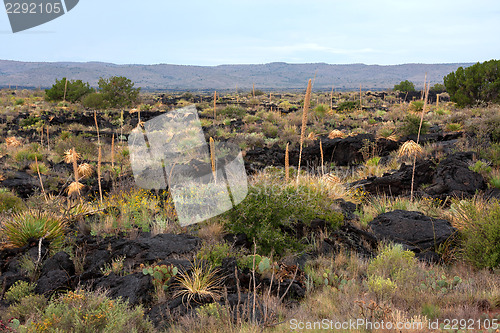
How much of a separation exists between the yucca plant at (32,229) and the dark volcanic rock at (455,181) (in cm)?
877

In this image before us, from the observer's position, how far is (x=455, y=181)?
29.8ft

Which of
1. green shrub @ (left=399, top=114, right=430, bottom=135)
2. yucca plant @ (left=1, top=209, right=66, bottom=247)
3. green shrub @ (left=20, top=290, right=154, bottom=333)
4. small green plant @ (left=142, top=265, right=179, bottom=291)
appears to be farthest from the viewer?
green shrub @ (left=399, top=114, right=430, bottom=135)

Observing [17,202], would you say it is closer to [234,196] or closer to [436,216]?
[234,196]

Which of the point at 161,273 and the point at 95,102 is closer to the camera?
the point at 161,273

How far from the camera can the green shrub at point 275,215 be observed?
614 cm

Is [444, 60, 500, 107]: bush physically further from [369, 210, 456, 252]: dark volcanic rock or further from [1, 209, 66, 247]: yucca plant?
[1, 209, 66, 247]: yucca plant

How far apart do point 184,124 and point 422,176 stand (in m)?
15.0

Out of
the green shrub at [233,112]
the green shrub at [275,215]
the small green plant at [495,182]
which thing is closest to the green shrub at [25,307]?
the green shrub at [275,215]

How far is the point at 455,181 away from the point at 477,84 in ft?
59.4

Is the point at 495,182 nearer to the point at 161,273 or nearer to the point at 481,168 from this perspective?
the point at 481,168

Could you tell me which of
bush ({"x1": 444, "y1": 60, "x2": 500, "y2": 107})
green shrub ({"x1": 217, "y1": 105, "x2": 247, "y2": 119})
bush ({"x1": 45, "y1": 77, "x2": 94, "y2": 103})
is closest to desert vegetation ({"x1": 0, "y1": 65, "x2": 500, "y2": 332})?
bush ({"x1": 444, "y1": 60, "x2": 500, "y2": 107})

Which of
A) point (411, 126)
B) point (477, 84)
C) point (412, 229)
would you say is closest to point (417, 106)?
point (477, 84)

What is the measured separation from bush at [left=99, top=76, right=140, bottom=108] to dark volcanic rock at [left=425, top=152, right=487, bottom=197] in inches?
1118

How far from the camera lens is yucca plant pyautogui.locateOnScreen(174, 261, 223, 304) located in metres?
4.42
